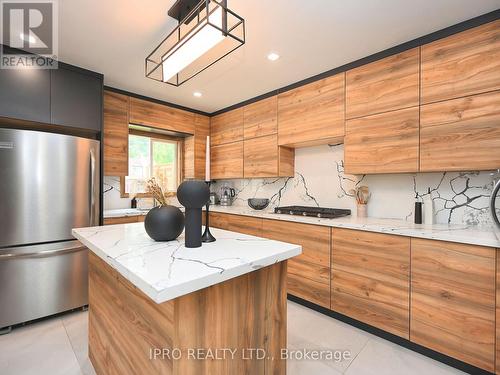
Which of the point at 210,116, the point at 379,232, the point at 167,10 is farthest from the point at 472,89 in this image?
the point at 210,116

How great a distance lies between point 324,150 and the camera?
9.47 ft

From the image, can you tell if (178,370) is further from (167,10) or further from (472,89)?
(472,89)

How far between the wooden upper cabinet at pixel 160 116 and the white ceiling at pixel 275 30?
545 mm

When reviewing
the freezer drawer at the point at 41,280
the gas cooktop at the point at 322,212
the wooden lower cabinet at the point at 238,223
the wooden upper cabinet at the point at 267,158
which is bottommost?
the freezer drawer at the point at 41,280

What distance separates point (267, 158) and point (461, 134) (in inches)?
74.6

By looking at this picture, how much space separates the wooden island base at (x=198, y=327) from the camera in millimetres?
878

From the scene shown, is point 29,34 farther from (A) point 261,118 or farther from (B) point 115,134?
(A) point 261,118

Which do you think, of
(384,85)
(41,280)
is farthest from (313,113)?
(41,280)

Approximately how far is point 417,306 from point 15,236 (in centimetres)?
318

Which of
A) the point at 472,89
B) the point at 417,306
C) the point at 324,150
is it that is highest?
the point at 472,89

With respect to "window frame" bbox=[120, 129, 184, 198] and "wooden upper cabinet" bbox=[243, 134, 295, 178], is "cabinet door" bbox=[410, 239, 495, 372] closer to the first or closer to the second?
"wooden upper cabinet" bbox=[243, 134, 295, 178]

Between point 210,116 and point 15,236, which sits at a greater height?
point 210,116
